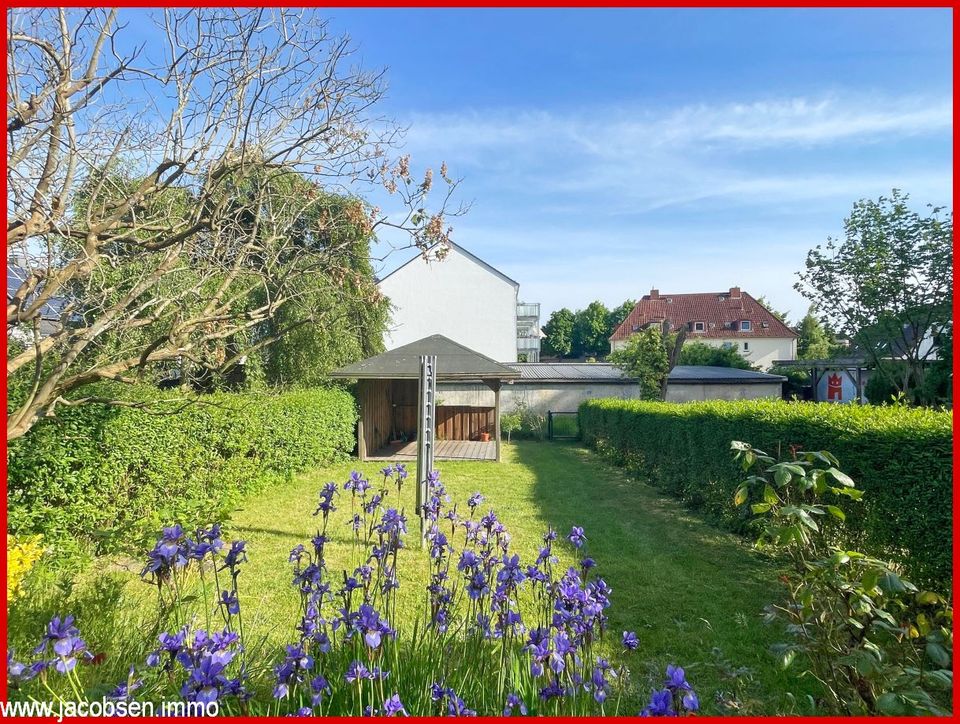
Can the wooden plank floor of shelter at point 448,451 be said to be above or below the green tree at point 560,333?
below

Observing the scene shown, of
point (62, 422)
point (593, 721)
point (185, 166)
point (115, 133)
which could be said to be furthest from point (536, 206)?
point (62, 422)

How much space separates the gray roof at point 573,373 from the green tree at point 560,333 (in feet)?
154

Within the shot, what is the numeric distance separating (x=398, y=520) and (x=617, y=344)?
1928 inches

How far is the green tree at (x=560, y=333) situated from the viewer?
236 feet

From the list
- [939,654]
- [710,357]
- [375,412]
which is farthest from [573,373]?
[939,654]

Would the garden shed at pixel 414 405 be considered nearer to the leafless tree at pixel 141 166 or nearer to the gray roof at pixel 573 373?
the gray roof at pixel 573 373

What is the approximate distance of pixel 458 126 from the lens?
502cm

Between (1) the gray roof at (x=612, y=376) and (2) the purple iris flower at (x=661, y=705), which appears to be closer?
(2) the purple iris flower at (x=661, y=705)

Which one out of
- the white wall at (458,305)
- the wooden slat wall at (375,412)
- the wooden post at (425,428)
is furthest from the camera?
the white wall at (458,305)

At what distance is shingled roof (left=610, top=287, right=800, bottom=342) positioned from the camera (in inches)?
1881

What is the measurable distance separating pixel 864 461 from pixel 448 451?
1133 cm

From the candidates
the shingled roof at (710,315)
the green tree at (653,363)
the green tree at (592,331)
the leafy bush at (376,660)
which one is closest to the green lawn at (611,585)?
the leafy bush at (376,660)

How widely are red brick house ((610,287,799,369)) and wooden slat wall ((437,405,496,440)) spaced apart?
29.3 m

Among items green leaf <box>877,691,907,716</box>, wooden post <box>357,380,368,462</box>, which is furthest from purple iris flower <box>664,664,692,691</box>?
wooden post <box>357,380,368,462</box>
